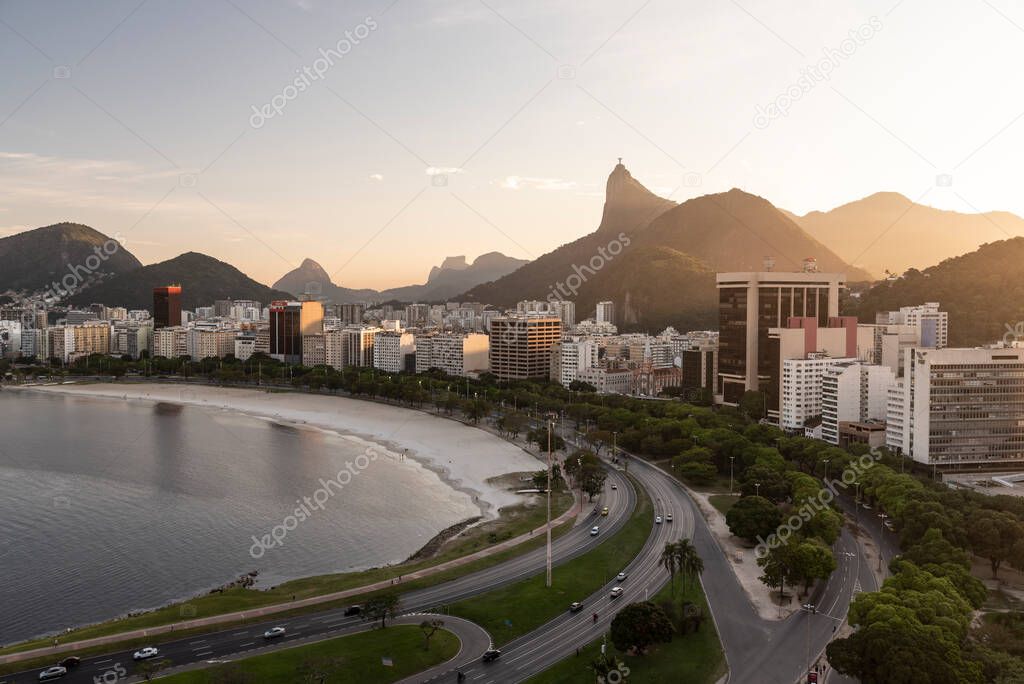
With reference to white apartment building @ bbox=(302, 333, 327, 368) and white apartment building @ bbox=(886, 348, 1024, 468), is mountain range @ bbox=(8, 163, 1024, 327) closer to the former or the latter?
white apartment building @ bbox=(302, 333, 327, 368)

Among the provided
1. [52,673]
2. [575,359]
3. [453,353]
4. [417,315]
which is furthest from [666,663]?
[417,315]

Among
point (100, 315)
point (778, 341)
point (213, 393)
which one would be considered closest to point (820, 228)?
point (778, 341)

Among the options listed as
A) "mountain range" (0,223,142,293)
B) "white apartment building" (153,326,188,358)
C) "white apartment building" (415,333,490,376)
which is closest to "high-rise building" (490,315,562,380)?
"white apartment building" (415,333,490,376)

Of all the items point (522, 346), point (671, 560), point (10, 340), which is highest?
point (522, 346)

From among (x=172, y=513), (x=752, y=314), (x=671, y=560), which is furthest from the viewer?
(x=752, y=314)

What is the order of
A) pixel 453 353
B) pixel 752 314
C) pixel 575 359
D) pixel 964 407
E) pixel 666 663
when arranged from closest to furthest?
1. pixel 666 663
2. pixel 964 407
3. pixel 752 314
4. pixel 575 359
5. pixel 453 353

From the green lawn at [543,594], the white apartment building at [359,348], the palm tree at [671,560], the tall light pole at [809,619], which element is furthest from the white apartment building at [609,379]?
the tall light pole at [809,619]

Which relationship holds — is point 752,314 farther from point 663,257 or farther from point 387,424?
point 663,257
